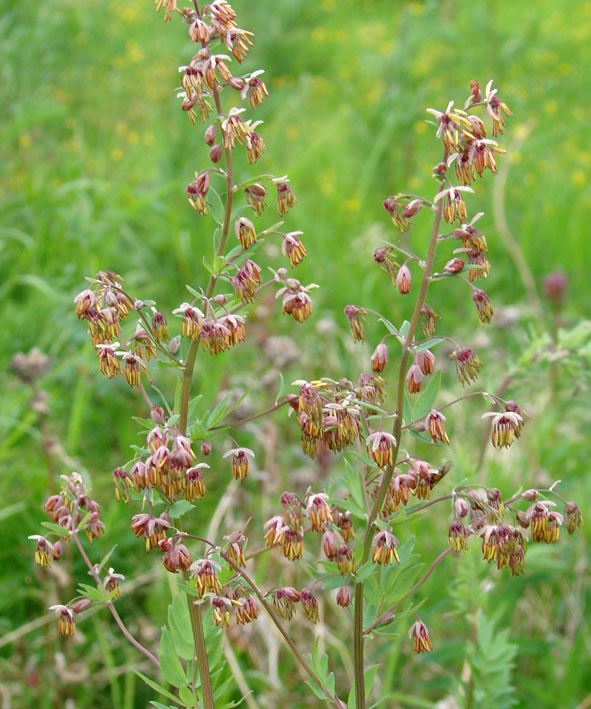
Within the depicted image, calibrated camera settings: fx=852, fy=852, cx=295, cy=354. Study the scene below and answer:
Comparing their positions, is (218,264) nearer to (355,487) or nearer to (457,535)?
(355,487)

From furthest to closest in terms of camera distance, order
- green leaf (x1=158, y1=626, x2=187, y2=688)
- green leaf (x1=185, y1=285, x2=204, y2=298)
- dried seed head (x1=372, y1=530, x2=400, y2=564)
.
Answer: green leaf (x1=158, y1=626, x2=187, y2=688)
dried seed head (x1=372, y1=530, x2=400, y2=564)
green leaf (x1=185, y1=285, x2=204, y2=298)

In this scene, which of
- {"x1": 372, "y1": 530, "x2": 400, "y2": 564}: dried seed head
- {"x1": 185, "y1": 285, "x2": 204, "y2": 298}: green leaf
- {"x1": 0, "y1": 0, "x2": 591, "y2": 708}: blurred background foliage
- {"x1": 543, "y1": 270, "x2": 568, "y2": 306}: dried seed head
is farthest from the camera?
{"x1": 543, "y1": 270, "x2": 568, "y2": 306}: dried seed head

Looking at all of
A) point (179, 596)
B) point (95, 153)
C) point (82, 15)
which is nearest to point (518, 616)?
point (179, 596)

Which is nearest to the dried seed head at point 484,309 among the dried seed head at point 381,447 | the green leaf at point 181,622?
the dried seed head at point 381,447

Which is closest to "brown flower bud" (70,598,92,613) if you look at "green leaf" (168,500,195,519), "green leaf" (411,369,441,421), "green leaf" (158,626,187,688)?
"green leaf" (158,626,187,688)

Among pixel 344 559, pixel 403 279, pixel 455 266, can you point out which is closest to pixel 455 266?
pixel 455 266

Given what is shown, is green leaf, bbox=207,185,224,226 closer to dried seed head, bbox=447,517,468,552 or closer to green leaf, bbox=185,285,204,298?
green leaf, bbox=185,285,204,298
